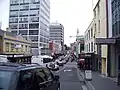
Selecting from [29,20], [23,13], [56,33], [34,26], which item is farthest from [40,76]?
[56,33]

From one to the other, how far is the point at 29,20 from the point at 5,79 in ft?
389

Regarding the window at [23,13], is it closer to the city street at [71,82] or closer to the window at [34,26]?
the window at [34,26]

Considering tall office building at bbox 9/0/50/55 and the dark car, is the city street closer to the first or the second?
the dark car

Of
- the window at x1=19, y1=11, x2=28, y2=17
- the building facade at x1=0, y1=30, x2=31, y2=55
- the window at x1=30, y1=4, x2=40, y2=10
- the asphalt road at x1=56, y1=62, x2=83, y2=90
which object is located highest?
the window at x1=30, y1=4, x2=40, y2=10

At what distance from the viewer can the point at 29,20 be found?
123500 millimetres

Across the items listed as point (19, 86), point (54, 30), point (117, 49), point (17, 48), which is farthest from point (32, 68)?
point (54, 30)

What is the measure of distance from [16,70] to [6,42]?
4684 cm

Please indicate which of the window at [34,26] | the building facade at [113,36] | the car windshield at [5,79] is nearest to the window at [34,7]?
the window at [34,26]

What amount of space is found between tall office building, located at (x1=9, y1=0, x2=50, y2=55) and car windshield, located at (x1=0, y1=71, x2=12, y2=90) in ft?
366

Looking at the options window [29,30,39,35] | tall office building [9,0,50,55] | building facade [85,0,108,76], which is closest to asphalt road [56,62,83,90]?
building facade [85,0,108,76]

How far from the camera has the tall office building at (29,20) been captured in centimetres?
12038

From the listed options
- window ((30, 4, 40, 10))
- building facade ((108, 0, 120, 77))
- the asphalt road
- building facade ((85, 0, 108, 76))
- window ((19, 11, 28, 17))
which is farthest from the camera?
window ((19, 11, 28, 17))

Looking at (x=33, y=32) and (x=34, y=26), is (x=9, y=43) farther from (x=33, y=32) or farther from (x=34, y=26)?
(x=34, y=26)

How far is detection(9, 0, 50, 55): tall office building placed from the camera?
12038 centimetres
